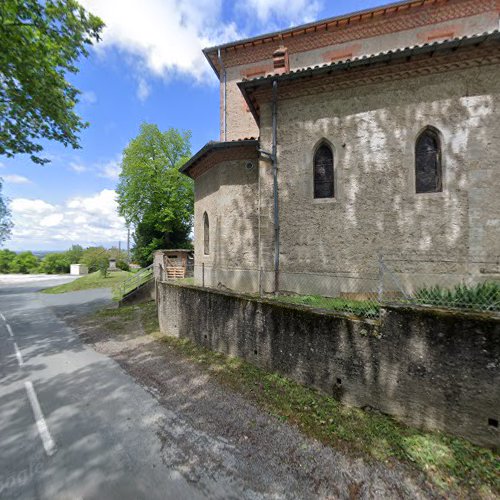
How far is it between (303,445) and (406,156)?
7.57 m

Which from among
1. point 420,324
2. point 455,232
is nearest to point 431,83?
point 455,232

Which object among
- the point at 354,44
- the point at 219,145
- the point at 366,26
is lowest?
the point at 219,145

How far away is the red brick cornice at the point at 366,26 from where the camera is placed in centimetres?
1140

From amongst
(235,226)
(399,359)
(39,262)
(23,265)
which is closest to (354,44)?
(235,226)

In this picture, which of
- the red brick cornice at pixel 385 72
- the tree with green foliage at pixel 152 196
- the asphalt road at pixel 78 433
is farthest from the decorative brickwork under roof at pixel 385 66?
the tree with green foliage at pixel 152 196

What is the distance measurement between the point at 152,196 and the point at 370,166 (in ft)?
67.0

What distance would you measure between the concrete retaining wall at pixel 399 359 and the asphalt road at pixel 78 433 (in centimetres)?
244

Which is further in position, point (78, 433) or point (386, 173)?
point (386, 173)

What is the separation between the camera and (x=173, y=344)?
283 inches

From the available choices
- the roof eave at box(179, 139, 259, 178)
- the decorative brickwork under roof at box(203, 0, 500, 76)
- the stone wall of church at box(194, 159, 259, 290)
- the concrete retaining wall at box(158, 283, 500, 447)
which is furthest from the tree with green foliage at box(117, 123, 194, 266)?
the concrete retaining wall at box(158, 283, 500, 447)

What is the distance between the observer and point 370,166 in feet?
24.7

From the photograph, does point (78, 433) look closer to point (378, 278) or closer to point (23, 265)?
point (378, 278)

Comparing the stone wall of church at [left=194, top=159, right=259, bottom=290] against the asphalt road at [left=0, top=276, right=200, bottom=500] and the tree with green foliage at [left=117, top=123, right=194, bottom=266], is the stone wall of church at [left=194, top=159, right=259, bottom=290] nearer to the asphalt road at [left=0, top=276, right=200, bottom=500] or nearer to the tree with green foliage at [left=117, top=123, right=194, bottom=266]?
the asphalt road at [left=0, top=276, right=200, bottom=500]

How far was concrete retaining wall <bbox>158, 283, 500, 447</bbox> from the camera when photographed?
3.12 m
